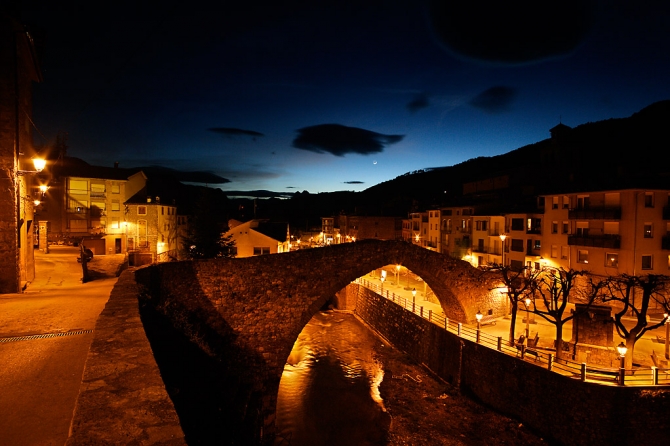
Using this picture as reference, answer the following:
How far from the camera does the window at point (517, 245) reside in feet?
95.3

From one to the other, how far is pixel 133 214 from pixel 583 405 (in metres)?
34.1

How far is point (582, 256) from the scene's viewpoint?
24.7 meters

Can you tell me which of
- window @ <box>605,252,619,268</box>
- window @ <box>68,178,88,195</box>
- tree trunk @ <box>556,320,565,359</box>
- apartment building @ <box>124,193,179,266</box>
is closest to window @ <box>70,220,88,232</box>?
apartment building @ <box>124,193,179,266</box>

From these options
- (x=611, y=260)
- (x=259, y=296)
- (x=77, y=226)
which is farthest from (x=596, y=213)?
(x=77, y=226)

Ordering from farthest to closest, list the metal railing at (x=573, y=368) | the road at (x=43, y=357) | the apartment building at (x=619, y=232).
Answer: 1. the apartment building at (x=619, y=232)
2. the metal railing at (x=573, y=368)
3. the road at (x=43, y=357)

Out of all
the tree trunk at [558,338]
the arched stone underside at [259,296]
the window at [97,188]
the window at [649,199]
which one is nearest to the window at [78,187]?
the window at [97,188]

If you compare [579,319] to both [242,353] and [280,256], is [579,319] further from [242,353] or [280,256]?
[242,353]

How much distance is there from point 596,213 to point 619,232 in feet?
5.20

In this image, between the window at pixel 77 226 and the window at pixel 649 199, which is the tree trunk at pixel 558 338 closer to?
the window at pixel 649 199

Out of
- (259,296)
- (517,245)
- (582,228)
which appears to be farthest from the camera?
(517,245)

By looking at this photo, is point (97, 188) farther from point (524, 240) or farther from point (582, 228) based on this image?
point (582, 228)

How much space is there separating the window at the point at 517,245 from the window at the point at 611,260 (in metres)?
6.28

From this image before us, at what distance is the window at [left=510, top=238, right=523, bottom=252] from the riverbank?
15.2 m

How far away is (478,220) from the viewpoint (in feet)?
111
